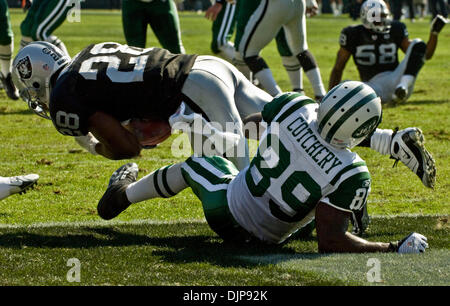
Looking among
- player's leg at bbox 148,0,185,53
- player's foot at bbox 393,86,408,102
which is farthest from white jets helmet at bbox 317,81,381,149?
player's foot at bbox 393,86,408,102

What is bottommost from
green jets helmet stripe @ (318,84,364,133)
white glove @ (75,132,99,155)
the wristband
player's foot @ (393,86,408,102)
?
player's foot @ (393,86,408,102)

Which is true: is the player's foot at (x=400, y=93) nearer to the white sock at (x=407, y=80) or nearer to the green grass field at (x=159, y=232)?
the white sock at (x=407, y=80)

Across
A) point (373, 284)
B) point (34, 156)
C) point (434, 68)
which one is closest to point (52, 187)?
point (34, 156)

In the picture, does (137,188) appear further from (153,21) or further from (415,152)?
(153,21)

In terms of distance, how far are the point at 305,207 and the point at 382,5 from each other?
533 centimetres

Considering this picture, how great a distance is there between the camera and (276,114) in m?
4.28

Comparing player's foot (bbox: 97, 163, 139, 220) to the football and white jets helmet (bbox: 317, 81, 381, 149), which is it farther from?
white jets helmet (bbox: 317, 81, 381, 149)

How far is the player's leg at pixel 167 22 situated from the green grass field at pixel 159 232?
121 centimetres

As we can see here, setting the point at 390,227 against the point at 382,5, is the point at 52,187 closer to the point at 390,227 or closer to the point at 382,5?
the point at 390,227

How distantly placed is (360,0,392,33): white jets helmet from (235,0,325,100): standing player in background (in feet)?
3.01

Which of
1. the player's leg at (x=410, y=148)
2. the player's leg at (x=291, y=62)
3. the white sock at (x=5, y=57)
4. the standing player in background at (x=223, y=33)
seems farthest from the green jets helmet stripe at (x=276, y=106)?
the standing player in background at (x=223, y=33)

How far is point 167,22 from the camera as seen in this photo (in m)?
8.23

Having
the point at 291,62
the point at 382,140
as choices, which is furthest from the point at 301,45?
the point at 382,140

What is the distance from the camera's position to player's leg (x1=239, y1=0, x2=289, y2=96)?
808 cm
